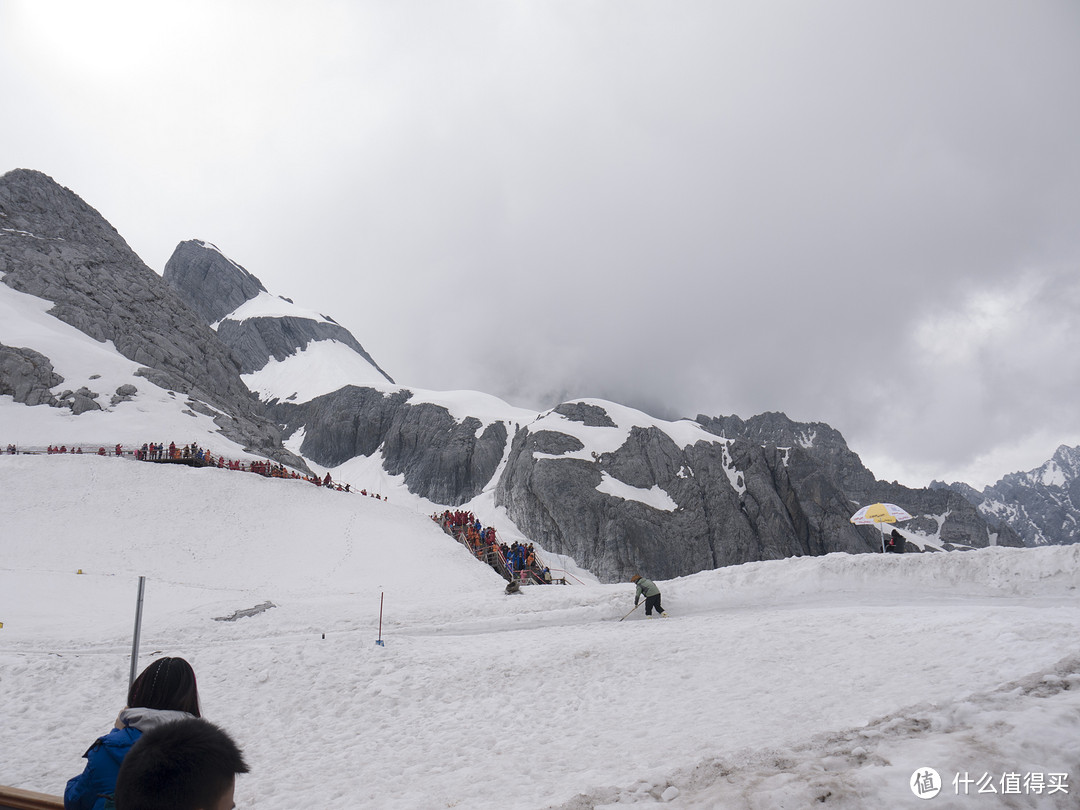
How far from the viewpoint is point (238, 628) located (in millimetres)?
14641

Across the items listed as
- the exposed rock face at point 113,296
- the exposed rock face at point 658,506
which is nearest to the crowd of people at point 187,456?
the exposed rock face at point 113,296

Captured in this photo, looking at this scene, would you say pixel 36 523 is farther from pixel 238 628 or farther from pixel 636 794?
pixel 636 794

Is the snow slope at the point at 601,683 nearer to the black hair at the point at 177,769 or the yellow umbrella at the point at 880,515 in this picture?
the black hair at the point at 177,769

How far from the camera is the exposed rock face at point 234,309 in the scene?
143 meters

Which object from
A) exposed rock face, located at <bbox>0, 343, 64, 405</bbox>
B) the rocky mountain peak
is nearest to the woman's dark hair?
exposed rock face, located at <bbox>0, 343, 64, 405</bbox>

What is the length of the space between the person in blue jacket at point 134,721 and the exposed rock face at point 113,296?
4569 cm

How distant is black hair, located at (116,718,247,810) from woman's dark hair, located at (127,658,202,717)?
3.78ft

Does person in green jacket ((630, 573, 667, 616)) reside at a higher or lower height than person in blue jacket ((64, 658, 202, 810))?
lower

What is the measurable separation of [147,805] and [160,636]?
14784 millimetres

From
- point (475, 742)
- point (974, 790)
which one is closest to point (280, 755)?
point (475, 742)

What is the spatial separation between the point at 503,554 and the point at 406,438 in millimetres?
66631

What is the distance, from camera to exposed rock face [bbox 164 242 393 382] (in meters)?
143

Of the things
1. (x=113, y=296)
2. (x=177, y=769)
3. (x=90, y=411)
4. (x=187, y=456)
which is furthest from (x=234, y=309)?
(x=177, y=769)

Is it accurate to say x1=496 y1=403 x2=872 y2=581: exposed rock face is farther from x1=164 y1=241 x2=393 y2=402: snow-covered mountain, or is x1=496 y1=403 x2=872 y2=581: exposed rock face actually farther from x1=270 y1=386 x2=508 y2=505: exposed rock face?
x1=164 y1=241 x2=393 y2=402: snow-covered mountain
